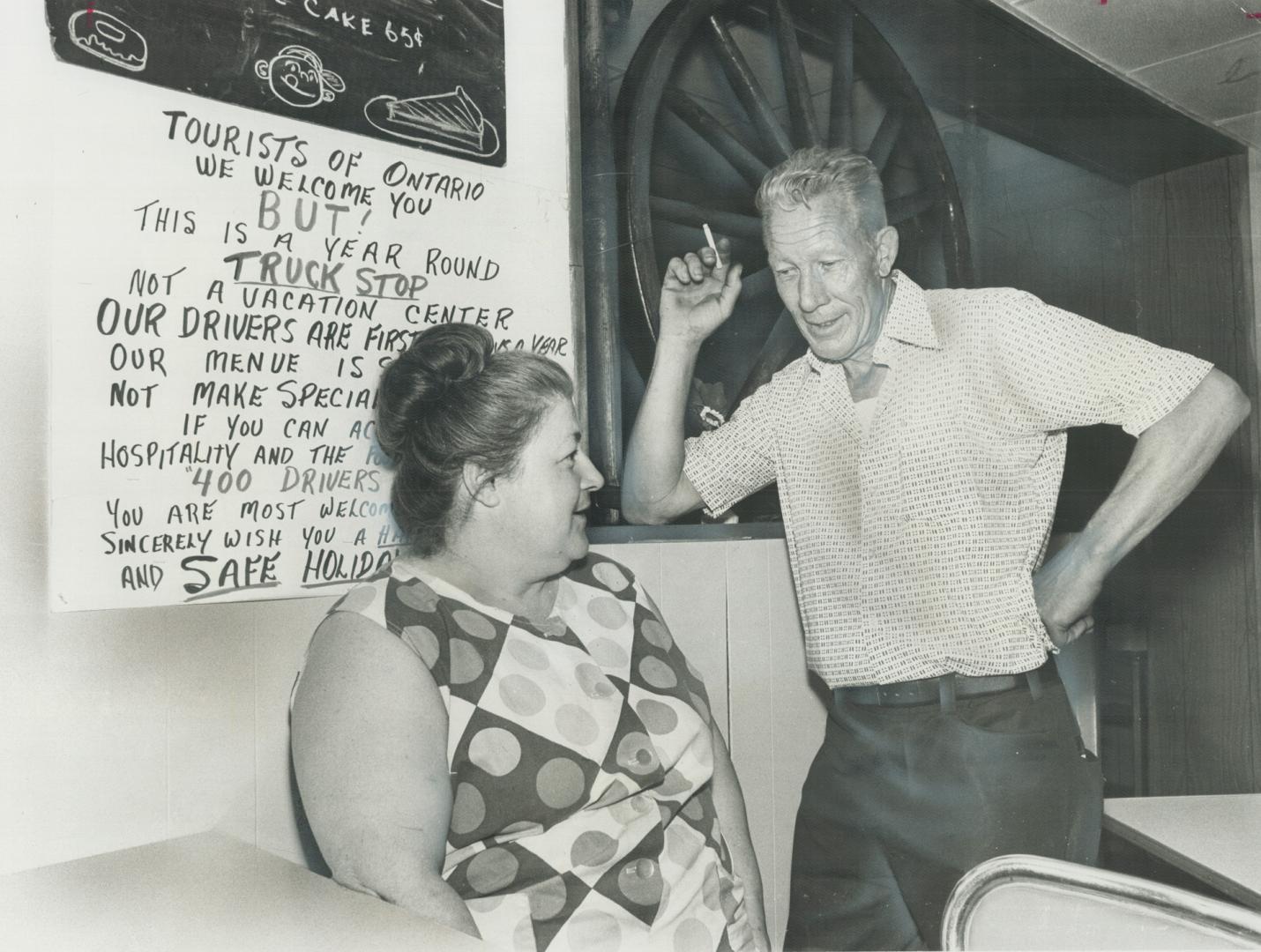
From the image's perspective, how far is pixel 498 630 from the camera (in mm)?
1205

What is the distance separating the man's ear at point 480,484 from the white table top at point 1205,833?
0.76 meters

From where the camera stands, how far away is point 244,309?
113cm

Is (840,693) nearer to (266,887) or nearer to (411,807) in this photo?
(411,807)

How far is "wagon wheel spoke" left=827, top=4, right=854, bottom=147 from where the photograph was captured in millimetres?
1184

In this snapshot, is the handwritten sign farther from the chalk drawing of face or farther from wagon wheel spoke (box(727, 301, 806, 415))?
wagon wheel spoke (box(727, 301, 806, 415))

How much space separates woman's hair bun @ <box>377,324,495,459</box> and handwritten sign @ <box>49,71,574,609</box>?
0.02m

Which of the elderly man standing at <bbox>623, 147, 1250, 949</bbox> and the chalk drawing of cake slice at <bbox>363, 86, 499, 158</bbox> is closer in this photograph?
the elderly man standing at <bbox>623, 147, 1250, 949</bbox>

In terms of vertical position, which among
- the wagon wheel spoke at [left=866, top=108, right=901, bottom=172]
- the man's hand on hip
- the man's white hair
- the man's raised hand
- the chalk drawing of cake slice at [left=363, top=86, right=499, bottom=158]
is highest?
the chalk drawing of cake slice at [left=363, top=86, right=499, bottom=158]

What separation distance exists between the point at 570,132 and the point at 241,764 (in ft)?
2.95

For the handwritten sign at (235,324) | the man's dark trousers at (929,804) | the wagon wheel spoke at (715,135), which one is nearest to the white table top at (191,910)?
the handwritten sign at (235,324)

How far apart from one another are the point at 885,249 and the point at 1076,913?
0.72m

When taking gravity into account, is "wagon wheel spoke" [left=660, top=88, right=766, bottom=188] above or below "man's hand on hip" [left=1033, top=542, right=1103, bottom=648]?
above

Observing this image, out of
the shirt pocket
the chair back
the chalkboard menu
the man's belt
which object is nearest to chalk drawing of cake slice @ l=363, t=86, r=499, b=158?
Result: the chalkboard menu

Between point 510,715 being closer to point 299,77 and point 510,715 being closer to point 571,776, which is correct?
point 571,776
